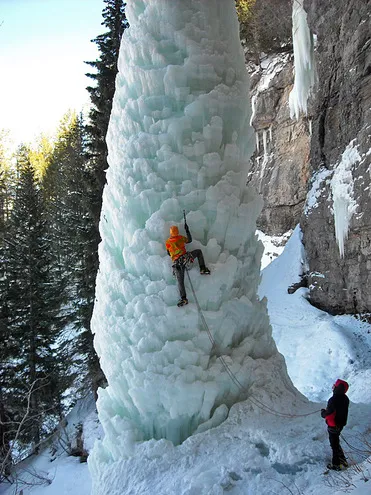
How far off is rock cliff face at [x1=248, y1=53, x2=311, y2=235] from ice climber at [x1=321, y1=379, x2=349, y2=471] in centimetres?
1625

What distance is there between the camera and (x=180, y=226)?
5.47 m

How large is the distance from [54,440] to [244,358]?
1128 cm

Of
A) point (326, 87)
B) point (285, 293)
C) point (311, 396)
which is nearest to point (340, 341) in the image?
point (311, 396)

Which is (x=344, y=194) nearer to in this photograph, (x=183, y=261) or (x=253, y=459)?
(x=183, y=261)

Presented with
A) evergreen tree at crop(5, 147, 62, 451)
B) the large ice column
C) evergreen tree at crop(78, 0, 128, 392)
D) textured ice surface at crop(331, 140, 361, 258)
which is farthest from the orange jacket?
evergreen tree at crop(5, 147, 62, 451)

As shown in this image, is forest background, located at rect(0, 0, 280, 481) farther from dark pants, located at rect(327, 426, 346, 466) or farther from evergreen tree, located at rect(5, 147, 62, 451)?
dark pants, located at rect(327, 426, 346, 466)

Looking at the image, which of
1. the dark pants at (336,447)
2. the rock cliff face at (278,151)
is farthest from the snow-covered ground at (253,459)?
the rock cliff face at (278,151)

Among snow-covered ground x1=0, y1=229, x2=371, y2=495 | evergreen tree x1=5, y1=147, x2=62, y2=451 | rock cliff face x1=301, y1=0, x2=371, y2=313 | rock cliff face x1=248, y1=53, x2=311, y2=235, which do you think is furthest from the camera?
rock cliff face x1=248, y1=53, x2=311, y2=235

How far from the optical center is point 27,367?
14.1 meters

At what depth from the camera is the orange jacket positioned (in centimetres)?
504

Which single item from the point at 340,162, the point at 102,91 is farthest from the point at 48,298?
the point at 340,162

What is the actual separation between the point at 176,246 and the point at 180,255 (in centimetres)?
13

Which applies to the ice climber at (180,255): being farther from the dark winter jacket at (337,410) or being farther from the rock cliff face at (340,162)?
the rock cliff face at (340,162)

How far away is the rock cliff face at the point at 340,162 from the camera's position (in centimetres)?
1168
